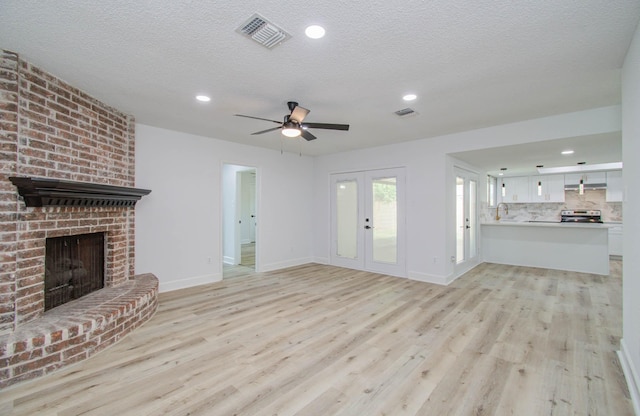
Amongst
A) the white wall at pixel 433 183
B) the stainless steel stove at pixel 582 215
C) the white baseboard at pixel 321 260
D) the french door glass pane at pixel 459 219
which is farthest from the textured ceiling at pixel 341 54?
the stainless steel stove at pixel 582 215

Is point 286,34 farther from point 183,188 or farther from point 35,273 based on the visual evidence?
point 183,188

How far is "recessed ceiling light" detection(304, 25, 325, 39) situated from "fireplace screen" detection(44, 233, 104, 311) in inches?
123

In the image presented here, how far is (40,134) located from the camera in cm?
258

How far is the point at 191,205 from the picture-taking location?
189 inches

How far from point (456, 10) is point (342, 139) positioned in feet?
11.0

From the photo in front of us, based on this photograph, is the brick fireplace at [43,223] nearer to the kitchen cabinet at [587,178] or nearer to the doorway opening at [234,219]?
Answer: the doorway opening at [234,219]

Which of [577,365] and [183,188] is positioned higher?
[183,188]

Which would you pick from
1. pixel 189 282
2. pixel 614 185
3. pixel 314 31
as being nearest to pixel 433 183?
pixel 314 31

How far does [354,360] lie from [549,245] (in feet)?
19.0

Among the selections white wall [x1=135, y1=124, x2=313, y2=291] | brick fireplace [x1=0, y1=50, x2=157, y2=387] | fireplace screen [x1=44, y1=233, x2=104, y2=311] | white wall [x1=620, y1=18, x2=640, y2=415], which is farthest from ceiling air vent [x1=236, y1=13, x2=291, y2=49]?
white wall [x1=135, y1=124, x2=313, y2=291]

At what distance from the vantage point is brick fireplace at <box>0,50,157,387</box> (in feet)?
7.44

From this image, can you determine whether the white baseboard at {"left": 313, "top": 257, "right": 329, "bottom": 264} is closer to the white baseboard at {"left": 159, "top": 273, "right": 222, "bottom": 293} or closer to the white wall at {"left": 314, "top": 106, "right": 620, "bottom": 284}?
the white wall at {"left": 314, "top": 106, "right": 620, "bottom": 284}

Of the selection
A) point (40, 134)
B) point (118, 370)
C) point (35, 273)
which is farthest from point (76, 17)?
point (118, 370)

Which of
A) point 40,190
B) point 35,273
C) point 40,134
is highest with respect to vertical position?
point 40,134
